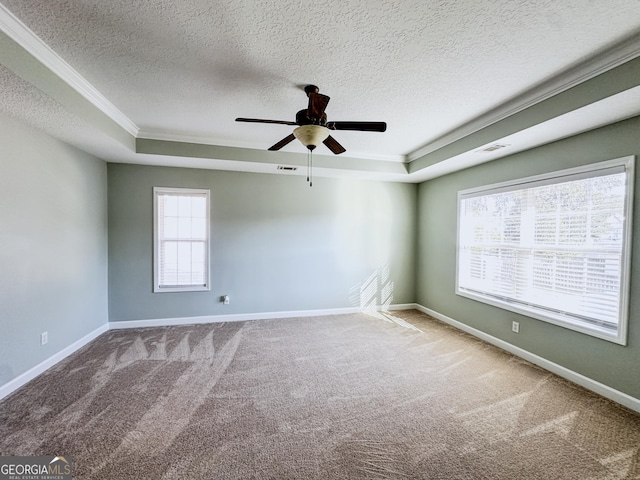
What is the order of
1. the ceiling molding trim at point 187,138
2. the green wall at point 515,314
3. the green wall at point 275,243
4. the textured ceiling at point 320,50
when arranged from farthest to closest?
1. the green wall at point 275,243
2. the ceiling molding trim at point 187,138
3. the green wall at point 515,314
4. the textured ceiling at point 320,50

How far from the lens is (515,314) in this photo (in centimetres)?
338

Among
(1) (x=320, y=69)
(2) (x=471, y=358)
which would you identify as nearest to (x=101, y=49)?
(1) (x=320, y=69)

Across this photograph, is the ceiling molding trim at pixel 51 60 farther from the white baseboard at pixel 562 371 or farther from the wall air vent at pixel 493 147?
the white baseboard at pixel 562 371

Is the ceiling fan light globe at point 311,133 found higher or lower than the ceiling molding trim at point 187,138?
lower

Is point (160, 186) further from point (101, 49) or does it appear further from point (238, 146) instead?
point (101, 49)

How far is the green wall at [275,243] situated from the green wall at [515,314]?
1.52 ft

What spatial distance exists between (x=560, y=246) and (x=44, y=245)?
214 inches

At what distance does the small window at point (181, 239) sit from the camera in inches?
167

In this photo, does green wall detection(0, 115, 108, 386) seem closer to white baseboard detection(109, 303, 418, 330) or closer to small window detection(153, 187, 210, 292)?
white baseboard detection(109, 303, 418, 330)

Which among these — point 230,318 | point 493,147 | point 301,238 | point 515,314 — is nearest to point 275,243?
point 301,238

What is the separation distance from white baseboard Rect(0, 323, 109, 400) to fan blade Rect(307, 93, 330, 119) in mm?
3527

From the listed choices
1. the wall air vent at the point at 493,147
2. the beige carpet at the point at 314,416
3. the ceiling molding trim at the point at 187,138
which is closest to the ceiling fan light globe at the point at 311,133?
the ceiling molding trim at the point at 187,138

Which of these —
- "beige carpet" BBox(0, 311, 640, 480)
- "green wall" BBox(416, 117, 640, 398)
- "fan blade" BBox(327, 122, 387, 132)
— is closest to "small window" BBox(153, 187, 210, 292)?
"beige carpet" BBox(0, 311, 640, 480)

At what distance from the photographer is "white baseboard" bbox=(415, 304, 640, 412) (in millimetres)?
2355
